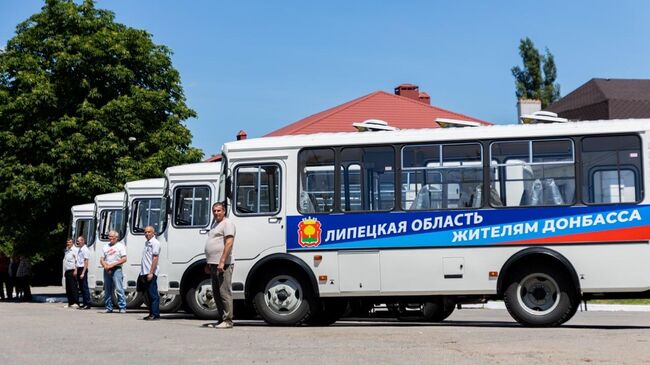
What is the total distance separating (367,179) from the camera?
55.6 ft

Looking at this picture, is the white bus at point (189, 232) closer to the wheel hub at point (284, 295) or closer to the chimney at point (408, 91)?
the wheel hub at point (284, 295)

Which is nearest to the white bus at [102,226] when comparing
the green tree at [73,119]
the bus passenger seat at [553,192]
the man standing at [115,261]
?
the man standing at [115,261]

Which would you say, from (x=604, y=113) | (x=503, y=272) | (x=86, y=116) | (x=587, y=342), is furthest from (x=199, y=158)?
(x=587, y=342)

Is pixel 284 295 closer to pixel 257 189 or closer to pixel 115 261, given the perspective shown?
pixel 257 189

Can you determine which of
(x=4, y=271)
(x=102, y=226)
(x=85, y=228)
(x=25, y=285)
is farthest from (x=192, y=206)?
(x=4, y=271)

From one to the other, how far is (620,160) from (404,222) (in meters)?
3.17

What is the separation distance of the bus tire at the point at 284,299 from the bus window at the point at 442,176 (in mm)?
1991

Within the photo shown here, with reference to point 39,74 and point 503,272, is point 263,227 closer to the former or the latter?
point 503,272

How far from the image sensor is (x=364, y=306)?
18.4 metres

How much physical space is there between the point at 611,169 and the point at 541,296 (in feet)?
6.66

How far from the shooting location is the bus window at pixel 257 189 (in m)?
17.4

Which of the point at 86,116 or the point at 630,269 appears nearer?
the point at 630,269

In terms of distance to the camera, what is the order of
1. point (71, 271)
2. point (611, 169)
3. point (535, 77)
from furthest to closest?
point (535, 77) < point (71, 271) < point (611, 169)

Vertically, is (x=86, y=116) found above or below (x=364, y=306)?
above
